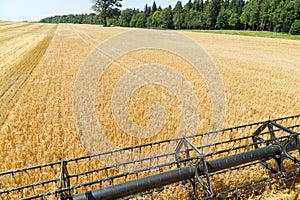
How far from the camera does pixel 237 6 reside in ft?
213

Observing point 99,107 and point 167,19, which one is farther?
point 167,19

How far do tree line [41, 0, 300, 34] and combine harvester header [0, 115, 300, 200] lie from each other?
158 ft

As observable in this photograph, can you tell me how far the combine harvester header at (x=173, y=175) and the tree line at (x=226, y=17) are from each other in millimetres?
48305

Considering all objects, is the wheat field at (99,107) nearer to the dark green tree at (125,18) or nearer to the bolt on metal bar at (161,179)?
the bolt on metal bar at (161,179)

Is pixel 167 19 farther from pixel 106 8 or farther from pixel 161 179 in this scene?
pixel 161 179

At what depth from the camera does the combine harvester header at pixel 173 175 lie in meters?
1.85

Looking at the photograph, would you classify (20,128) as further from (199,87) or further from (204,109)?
(199,87)

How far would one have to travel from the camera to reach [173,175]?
6.56ft

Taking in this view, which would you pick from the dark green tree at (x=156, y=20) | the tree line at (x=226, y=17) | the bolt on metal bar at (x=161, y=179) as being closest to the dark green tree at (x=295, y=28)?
the tree line at (x=226, y=17)

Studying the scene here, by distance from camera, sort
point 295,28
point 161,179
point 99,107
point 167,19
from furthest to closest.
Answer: point 167,19 < point 295,28 < point 99,107 < point 161,179

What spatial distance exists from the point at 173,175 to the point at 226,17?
214 ft

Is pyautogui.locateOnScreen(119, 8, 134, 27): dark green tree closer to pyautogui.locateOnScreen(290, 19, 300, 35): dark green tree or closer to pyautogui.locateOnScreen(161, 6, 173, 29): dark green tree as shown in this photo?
pyautogui.locateOnScreen(161, 6, 173, 29): dark green tree

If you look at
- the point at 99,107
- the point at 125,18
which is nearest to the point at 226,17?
the point at 125,18

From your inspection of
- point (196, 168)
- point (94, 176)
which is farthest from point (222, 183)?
point (94, 176)
